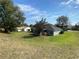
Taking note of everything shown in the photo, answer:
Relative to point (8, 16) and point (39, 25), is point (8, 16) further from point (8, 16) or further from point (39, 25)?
point (39, 25)

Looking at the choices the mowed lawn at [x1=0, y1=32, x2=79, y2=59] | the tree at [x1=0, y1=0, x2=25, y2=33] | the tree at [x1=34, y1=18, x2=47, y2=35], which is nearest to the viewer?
the mowed lawn at [x1=0, y1=32, x2=79, y2=59]

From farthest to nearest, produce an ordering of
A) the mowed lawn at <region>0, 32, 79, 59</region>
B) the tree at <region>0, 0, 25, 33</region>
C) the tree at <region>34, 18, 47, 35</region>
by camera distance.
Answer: the tree at <region>0, 0, 25, 33</region> < the tree at <region>34, 18, 47, 35</region> < the mowed lawn at <region>0, 32, 79, 59</region>

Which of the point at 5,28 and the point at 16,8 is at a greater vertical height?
the point at 16,8

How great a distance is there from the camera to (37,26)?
4525 centimetres

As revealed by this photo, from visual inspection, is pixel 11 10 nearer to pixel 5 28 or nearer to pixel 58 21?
pixel 5 28

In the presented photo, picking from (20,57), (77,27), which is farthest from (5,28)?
(77,27)

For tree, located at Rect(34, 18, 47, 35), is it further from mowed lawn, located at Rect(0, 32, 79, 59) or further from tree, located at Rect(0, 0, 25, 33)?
mowed lawn, located at Rect(0, 32, 79, 59)

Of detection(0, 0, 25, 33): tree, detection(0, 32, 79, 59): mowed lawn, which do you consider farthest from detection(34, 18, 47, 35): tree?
detection(0, 32, 79, 59): mowed lawn

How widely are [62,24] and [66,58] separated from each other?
91058 millimetres

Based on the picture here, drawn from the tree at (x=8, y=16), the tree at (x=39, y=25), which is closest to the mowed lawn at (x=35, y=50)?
the tree at (x=39, y=25)

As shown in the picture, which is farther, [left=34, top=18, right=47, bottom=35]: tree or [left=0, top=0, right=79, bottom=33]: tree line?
[left=0, top=0, right=79, bottom=33]: tree line

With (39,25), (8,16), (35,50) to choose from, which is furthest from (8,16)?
(35,50)

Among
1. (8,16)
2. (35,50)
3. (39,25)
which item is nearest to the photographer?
(35,50)

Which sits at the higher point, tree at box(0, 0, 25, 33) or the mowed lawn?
tree at box(0, 0, 25, 33)
